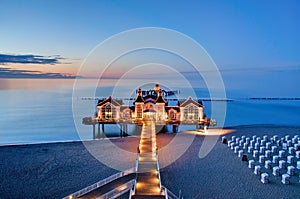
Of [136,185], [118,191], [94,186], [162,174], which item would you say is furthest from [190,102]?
[118,191]

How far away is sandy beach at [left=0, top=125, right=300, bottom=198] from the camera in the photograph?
9.43 meters

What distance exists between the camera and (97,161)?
543 inches

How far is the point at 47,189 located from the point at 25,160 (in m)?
5.03

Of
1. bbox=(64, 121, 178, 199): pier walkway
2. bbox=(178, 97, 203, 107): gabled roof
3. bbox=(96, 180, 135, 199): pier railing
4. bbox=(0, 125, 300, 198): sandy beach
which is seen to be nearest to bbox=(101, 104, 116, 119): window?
bbox=(178, 97, 203, 107): gabled roof

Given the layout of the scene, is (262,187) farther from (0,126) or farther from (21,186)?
(0,126)

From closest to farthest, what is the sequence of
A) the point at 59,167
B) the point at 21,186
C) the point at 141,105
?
the point at 21,186 < the point at 59,167 < the point at 141,105

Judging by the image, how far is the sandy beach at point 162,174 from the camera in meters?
9.43

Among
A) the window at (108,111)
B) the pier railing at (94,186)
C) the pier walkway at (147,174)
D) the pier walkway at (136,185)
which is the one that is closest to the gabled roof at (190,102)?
the window at (108,111)

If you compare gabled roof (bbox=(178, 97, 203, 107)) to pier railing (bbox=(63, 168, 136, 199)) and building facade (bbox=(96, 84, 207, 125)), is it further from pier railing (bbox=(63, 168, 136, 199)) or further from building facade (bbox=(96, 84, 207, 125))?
pier railing (bbox=(63, 168, 136, 199))

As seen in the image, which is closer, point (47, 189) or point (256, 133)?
point (47, 189)

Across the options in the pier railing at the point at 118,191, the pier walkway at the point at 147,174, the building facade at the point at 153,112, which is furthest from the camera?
the building facade at the point at 153,112

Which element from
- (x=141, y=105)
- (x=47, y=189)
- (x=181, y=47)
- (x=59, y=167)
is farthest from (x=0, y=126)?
(x=47, y=189)

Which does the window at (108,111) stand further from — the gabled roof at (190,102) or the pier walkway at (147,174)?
the pier walkway at (147,174)

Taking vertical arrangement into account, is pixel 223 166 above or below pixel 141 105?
below
